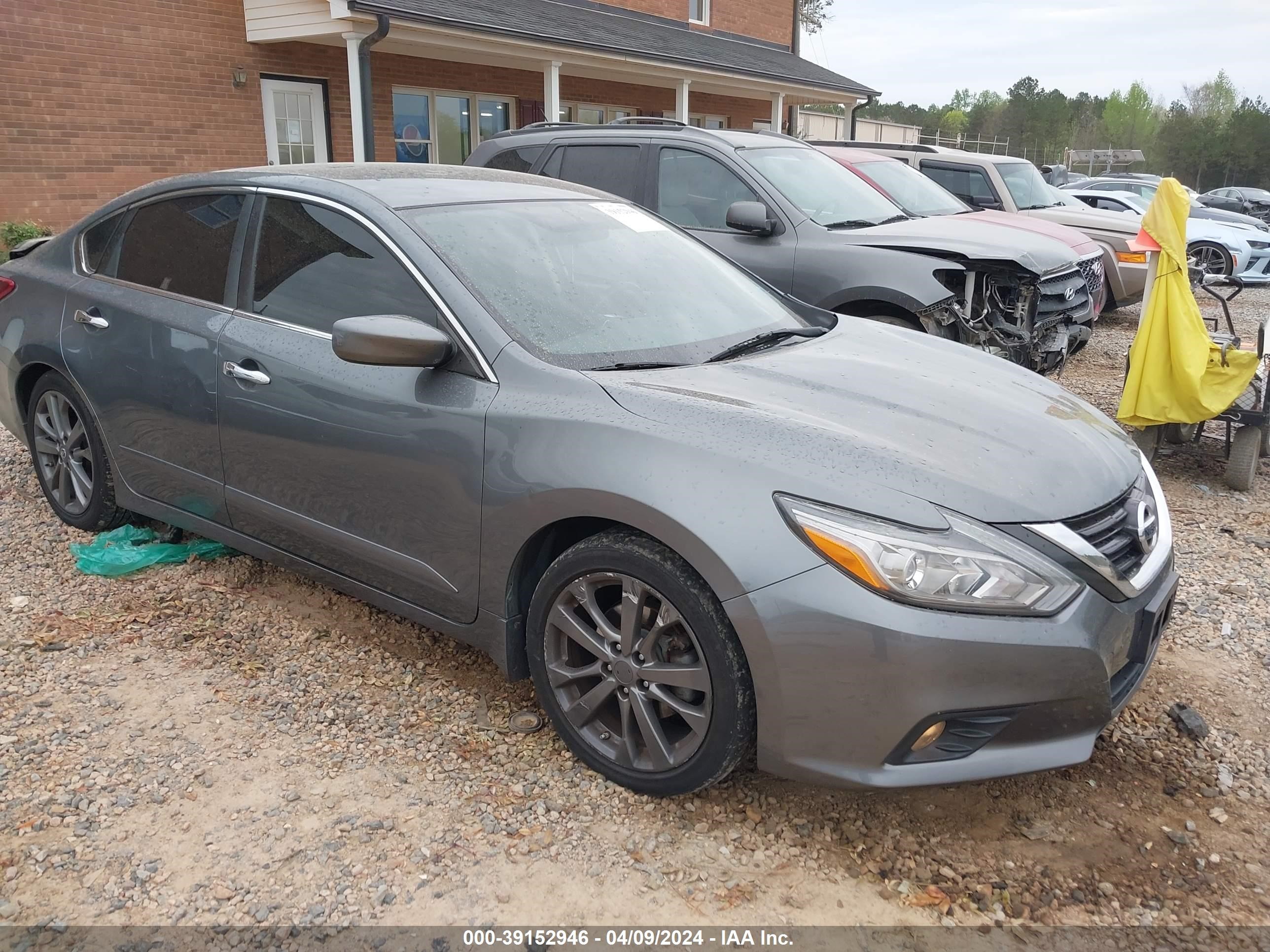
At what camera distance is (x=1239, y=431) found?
220 inches

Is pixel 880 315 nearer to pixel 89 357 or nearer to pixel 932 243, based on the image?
pixel 932 243

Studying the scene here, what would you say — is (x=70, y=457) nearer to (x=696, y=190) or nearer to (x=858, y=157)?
(x=696, y=190)

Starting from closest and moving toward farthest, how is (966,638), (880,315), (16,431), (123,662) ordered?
(966,638) → (123,662) → (16,431) → (880,315)

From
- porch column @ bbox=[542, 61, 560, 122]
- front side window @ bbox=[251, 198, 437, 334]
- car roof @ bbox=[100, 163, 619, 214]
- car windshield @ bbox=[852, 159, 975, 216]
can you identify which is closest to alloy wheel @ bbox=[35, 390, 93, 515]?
car roof @ bbox=[100, 163, 619, 214]

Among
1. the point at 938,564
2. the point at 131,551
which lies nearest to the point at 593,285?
the point at 938,564

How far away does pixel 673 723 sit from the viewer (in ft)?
9.09

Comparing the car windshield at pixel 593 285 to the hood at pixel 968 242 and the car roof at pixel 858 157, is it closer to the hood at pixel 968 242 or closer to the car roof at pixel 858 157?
the hood at pixel 968 242

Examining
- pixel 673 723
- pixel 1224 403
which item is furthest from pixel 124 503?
pixel 1224 403

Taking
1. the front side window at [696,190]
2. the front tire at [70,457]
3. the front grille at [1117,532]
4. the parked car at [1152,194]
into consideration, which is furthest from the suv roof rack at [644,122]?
the parked car at [1152,194]

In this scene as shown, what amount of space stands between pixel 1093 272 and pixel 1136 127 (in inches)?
3548

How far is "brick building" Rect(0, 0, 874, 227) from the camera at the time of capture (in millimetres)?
10758

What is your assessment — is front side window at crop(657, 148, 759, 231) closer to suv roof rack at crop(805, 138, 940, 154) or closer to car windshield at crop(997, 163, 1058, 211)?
suv roof rack at crop(805, 138, 940, 154)

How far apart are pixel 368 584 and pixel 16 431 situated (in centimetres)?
260

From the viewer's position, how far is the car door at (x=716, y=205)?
651 cm
